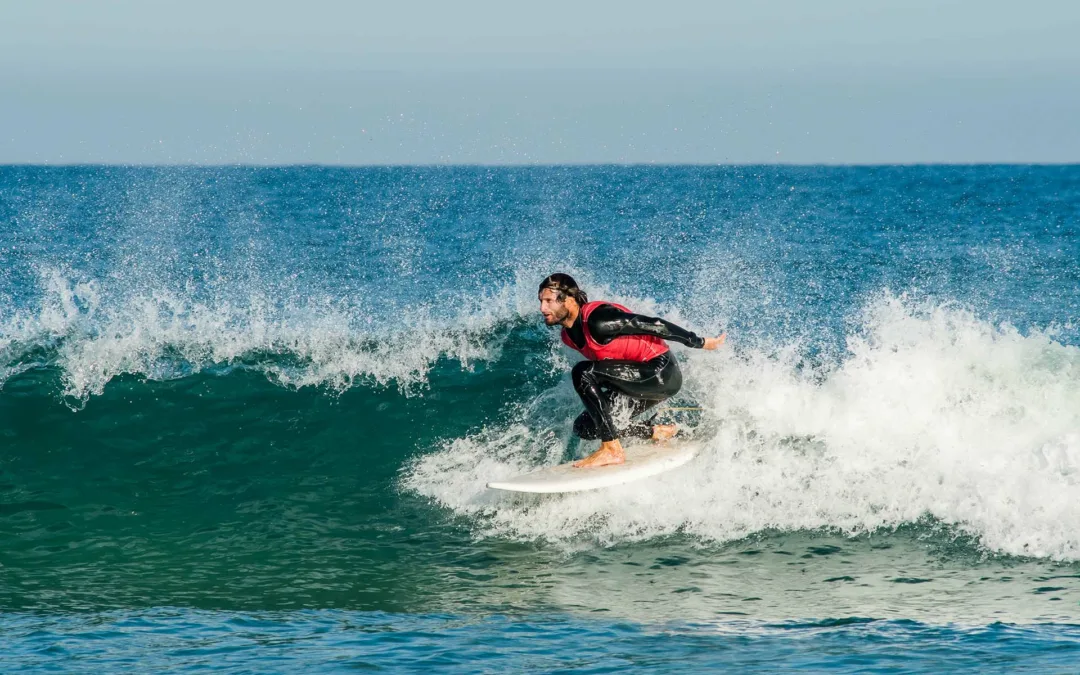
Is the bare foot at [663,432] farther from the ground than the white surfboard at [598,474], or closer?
farther from the ground

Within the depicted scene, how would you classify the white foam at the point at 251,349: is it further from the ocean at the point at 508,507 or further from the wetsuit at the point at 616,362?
the wetsuit at the point at 616,362

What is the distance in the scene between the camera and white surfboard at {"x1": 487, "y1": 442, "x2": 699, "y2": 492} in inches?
324

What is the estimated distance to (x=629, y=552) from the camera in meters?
7.97

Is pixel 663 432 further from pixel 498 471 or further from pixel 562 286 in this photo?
pixel 562 286

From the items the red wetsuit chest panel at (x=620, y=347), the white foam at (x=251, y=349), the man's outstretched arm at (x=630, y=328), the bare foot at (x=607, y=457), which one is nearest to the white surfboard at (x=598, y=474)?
the bare foot at (x=607, y=457)

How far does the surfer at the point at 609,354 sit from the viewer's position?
8266mm

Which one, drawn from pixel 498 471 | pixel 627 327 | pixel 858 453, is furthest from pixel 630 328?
pixel 858 453

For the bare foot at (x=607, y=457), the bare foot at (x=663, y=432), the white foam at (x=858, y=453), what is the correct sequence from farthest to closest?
1. the bare foot at (x=663, y=432)
2. the bare foot at (x=607, y=457)
3. the white foam at (x=858, y=453)

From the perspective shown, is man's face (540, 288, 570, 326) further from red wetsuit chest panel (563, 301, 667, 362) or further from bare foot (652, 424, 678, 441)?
bare foot (652, 424, 678, 441)

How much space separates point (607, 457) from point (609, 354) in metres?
0.78

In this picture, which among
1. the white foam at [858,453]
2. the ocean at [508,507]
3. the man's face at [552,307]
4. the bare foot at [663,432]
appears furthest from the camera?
the bare foot at [663,432]

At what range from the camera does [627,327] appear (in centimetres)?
833

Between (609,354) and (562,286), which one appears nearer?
(562,286)

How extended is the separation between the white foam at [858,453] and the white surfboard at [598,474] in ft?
0.60
